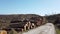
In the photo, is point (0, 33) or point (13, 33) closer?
point (0, 33)

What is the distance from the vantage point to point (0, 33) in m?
21.4

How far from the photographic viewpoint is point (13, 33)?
81.9ft

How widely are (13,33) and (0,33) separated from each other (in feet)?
12.8
